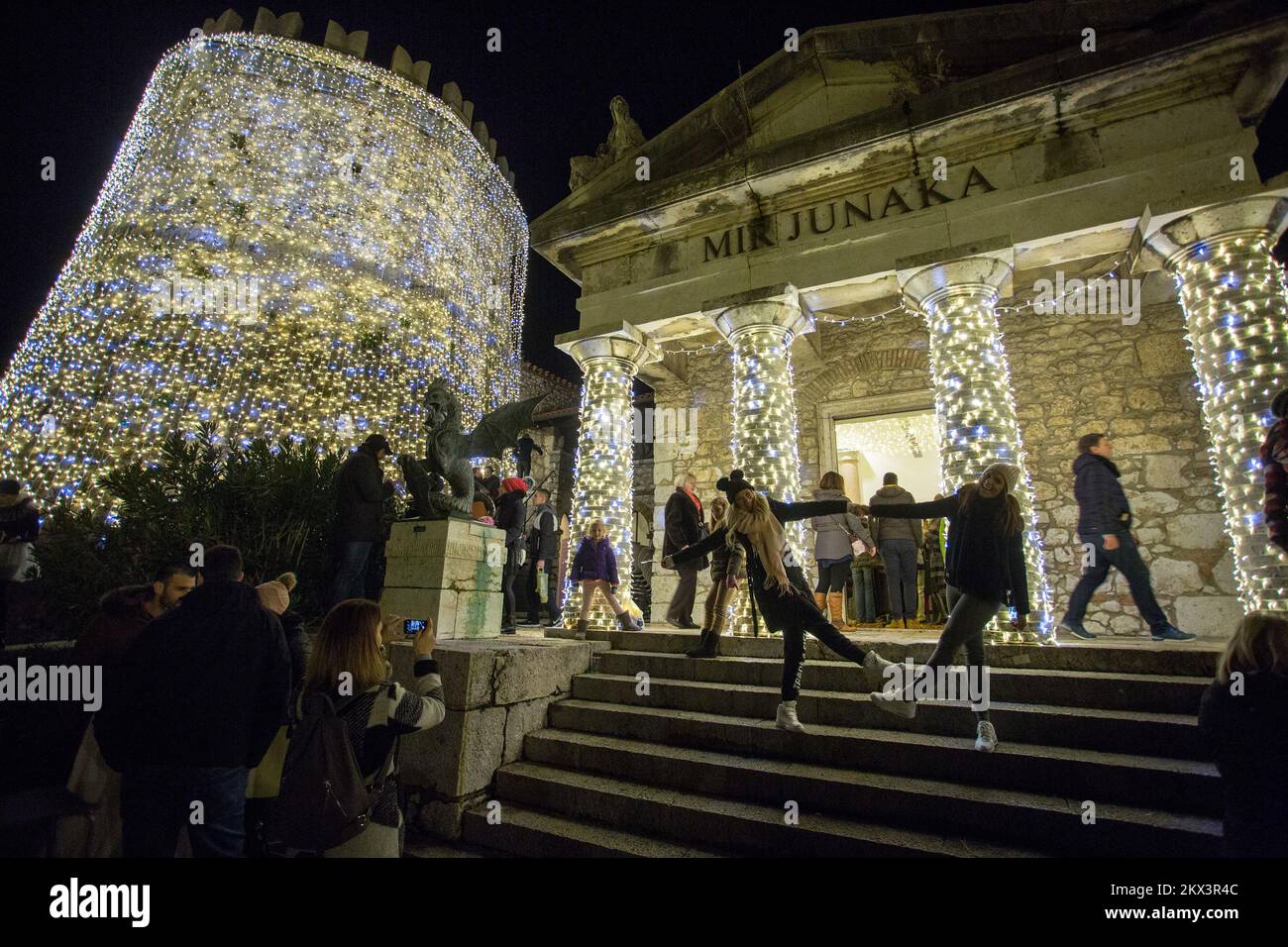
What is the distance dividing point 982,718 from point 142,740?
439cm

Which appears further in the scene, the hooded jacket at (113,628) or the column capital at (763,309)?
the column capital at (763,309)

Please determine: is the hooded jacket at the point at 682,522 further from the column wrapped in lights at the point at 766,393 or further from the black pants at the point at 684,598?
the column wrapped in lights at the point at 766,393

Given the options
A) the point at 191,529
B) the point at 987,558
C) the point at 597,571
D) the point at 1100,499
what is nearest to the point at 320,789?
the point at 987,558

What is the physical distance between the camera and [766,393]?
7020 millimetres

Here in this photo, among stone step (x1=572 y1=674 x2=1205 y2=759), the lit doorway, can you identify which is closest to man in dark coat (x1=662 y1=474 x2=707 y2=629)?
stone step (x1=572 y1=674 x2=1205 y2=759)

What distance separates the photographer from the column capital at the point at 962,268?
20.1 feet

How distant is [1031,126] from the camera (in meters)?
6.24

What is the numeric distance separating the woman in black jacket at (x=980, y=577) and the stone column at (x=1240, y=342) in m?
2.75

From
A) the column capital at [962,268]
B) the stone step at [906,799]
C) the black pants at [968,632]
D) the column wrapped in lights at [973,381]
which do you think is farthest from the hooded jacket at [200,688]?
the column capital at [962,268]

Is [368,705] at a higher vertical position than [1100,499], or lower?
lower

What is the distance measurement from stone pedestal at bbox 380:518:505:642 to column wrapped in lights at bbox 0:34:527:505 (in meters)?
10.1

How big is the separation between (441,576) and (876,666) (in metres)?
3.88

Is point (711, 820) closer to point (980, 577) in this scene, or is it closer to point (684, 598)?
point (980, 577)

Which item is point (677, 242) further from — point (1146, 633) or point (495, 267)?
point (495, 267)
